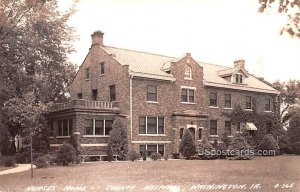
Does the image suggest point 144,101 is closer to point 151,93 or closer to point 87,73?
point 151,93

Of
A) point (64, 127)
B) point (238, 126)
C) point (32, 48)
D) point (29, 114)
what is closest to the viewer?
point (29, 114)

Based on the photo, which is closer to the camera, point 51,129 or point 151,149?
point 151,149

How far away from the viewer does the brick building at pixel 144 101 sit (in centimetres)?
3008

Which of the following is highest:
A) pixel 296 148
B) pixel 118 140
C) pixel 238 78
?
pixel 238 78

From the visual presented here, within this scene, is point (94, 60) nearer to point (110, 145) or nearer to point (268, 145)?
point (110, 145)

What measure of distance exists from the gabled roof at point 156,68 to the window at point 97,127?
4.08 m

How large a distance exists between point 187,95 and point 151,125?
14.7 feet

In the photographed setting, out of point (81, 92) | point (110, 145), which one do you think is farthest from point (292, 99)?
point (110, 145)

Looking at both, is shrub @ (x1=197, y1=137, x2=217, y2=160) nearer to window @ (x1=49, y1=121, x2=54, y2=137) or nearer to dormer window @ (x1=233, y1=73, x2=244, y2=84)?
dormer window @ (x1=233, y1=73, x2=244, y2=84)

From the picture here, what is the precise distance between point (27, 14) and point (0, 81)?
4.66 metres

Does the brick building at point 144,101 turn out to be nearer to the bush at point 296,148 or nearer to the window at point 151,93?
the window at point 151,93

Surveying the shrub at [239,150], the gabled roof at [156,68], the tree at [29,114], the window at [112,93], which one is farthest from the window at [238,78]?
the tree at [29,114]

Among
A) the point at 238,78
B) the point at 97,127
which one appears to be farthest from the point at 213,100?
the point at 97,127

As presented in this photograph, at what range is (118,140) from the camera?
29.5 m
